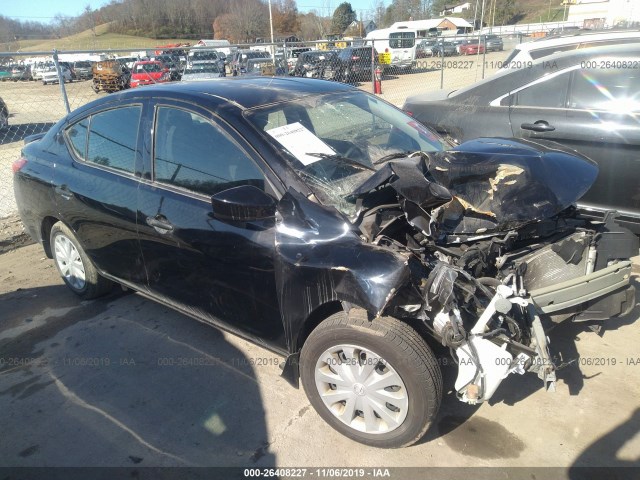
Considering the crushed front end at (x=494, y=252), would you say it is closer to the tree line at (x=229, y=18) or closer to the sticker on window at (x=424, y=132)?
A: the sticker on window at (x=424, y=132)

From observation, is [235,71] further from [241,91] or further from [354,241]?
[354,241]

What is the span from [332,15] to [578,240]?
243 ft

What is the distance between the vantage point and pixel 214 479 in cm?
241

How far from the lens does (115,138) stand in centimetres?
337

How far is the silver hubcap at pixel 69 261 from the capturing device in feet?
13.3

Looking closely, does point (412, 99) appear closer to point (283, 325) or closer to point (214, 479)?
point (283, 325)

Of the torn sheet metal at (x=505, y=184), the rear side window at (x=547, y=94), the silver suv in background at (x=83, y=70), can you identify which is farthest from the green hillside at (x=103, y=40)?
the torn sheet metal at (x=505, y=184)

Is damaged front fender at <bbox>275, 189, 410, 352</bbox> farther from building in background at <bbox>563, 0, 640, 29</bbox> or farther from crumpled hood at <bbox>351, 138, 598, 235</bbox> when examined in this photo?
building in background at <bbox>563, 0, 640, 29</bbox>

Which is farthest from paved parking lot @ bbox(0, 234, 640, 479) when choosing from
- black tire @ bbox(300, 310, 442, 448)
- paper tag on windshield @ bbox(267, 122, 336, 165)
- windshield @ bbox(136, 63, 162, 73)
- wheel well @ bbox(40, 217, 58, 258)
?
windshield @ bbox(136, 63, 162, 73)

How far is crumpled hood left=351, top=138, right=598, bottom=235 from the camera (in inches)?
97.4

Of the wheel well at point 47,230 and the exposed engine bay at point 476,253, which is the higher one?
the exposed engine bay at point 476,253

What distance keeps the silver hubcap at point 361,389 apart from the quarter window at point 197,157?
102cm

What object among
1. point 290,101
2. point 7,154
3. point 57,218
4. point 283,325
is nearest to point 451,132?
point 290,101

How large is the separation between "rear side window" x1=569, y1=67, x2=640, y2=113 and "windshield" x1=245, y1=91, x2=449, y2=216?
1540 mm
